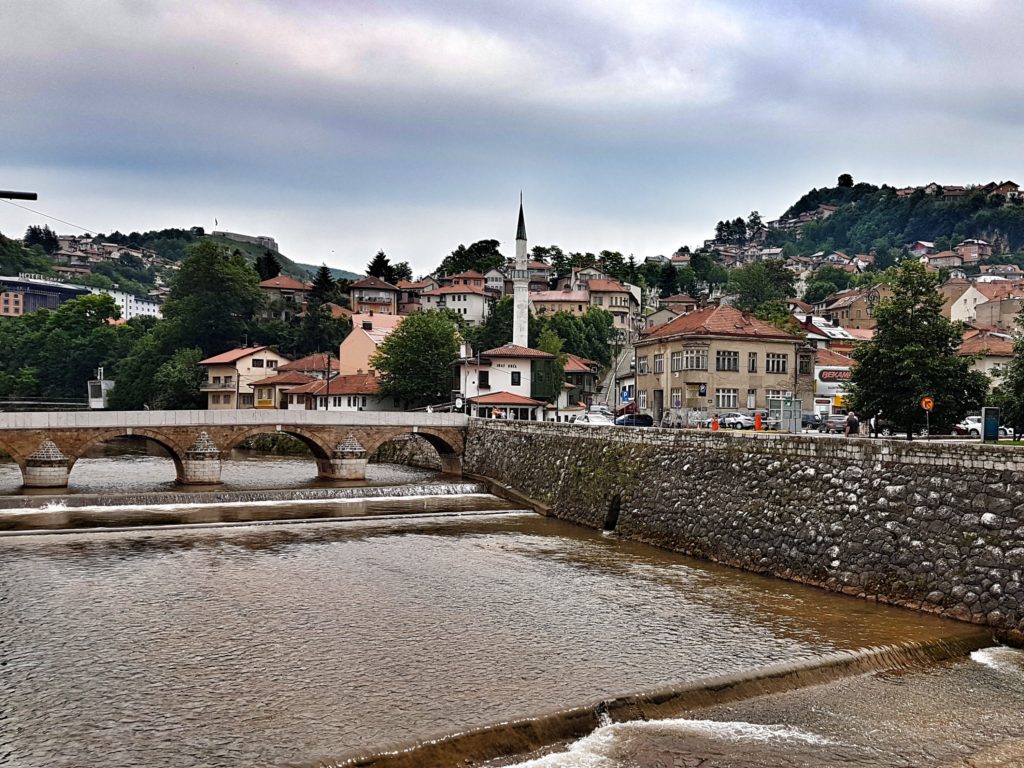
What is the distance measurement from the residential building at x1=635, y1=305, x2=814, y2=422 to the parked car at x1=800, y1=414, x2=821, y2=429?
1994mm

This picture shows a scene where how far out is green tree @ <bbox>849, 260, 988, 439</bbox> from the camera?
31.7 meters

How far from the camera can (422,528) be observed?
29953 mm

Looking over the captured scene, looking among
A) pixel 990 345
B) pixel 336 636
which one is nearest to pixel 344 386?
pixel 990 345

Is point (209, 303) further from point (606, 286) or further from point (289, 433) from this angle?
point (289, 433)

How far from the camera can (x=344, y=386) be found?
70.2m

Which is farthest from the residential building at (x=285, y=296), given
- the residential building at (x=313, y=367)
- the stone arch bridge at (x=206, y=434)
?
the stone arch bridge at (x=206, y=434)

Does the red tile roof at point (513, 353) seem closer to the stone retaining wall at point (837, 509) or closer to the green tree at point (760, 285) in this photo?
the stone retaining wall at point (837, 509)

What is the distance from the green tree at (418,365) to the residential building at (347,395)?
1.48 meters

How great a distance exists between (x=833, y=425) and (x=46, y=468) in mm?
37133

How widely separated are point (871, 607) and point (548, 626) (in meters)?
7.17

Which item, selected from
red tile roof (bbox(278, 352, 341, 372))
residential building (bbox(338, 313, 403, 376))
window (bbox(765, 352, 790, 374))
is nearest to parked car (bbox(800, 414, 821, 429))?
window (bbox(765, 352, 790, 374))

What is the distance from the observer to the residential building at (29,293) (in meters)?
173

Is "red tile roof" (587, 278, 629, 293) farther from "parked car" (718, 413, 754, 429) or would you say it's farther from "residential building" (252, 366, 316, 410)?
"parked car" (718, 413, 754, 429)

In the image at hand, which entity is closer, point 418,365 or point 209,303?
point 418,365
